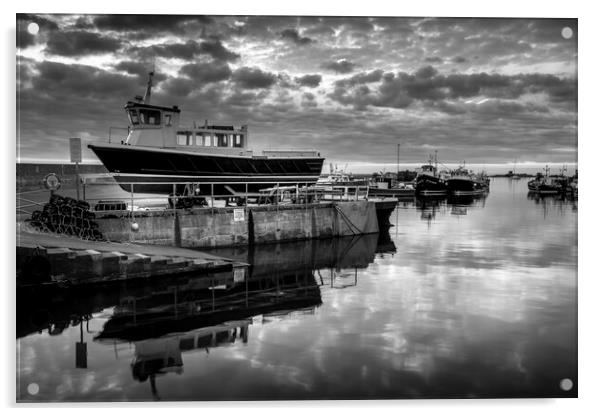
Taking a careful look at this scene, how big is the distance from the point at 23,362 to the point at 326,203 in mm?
15095

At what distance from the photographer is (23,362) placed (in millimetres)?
7691

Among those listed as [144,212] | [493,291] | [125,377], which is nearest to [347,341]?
[125,377]

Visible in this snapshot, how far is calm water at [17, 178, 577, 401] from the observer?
23.4 ft

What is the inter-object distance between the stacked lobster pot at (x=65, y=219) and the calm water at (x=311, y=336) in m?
1.93

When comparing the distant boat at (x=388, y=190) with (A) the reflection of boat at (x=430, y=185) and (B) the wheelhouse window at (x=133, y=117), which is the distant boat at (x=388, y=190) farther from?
(B) the wheelhouse window at (x=133, y=117)

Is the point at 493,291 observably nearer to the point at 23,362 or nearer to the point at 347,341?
the point at 347,341

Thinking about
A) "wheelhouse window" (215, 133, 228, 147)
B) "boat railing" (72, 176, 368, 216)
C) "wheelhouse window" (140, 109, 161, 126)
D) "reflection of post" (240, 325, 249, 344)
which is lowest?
"reflection of post" (240, 325, 249, 344)

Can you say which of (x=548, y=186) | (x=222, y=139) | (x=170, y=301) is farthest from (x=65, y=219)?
(x=548, y=186)

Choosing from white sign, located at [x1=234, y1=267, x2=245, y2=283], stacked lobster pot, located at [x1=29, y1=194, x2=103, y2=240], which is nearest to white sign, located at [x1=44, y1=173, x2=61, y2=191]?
stacked lobster pot, located at [x1=29, y1=194, x2=103, y2=240]

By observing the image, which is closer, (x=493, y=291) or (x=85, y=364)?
(x=85, y=364)

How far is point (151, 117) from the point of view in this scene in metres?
22.8

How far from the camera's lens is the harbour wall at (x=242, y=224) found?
52.9 feet

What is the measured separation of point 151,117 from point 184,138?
1623mm

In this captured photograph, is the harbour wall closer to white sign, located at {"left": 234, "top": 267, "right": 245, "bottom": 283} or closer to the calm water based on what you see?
the calm water
